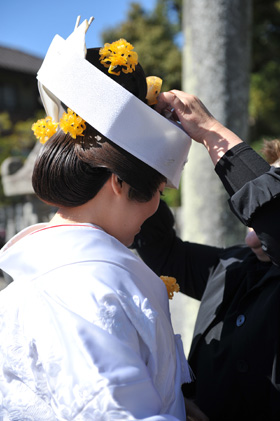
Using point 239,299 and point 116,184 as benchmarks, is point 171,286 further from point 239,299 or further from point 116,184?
point 116,184

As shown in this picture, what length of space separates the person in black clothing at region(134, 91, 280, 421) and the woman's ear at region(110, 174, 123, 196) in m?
0.29

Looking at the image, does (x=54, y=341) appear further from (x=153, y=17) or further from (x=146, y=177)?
(x=153, y=17)

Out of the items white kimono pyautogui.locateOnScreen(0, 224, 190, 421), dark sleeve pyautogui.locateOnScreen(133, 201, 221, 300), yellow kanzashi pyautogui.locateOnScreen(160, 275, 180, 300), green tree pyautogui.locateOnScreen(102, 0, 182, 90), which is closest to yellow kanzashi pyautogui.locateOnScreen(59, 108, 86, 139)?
white kimono pyautogui.locateOnScreen(0, 224, 190, 421)

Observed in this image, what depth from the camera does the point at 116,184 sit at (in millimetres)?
1181

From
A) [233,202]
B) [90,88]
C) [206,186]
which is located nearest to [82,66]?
[90,88]

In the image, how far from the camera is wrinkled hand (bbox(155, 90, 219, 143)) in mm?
1322

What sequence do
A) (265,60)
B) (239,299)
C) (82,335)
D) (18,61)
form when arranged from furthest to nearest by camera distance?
(18,61), (265,60), (239,299), (82,335)

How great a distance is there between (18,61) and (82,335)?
27.4 m

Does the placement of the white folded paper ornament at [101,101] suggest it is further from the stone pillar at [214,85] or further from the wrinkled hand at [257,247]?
the stone pillar at [214,85]

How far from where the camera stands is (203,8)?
253 cm

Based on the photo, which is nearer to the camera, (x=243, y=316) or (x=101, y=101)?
(x=101, y=101)

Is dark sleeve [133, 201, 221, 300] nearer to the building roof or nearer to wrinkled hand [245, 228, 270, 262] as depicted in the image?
wrinkled hand [245, 228, 270, 262]

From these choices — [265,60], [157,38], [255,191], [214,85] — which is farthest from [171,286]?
[157,38]

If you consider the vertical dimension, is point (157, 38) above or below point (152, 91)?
below
